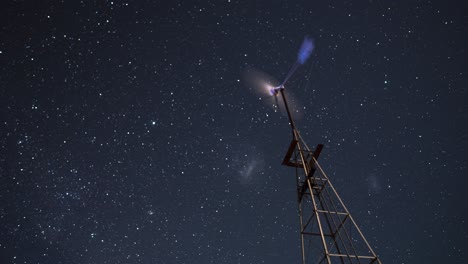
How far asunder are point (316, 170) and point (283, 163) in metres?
1.33

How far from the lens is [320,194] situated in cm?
1417

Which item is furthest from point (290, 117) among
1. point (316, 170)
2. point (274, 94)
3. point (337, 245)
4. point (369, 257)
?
point (369, 257)

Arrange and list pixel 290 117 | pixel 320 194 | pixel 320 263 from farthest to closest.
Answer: pixel 290 117, pixel 320 194, pixel 320 263

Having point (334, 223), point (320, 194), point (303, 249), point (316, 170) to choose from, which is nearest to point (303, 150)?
point (316, 170)

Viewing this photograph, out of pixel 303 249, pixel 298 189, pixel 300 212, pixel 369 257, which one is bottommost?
pixel 369 257

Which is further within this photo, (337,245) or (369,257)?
(337,245)

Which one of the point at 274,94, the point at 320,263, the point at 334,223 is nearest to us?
the point at 320,263

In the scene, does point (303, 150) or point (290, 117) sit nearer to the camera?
point (303, 150)

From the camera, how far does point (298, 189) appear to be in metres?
14.5

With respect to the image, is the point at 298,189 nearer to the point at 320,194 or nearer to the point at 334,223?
the point at 320,194

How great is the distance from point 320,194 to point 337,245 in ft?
6.40

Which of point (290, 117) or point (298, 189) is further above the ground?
point (290, 117)

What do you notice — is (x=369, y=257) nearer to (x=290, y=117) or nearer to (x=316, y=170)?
(x=316, y=170)

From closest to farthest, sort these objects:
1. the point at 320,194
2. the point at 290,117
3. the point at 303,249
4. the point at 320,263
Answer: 1. the point at 320,263
2. the point at 303,249
3. the point at 320,194
4. the point at 290,117
